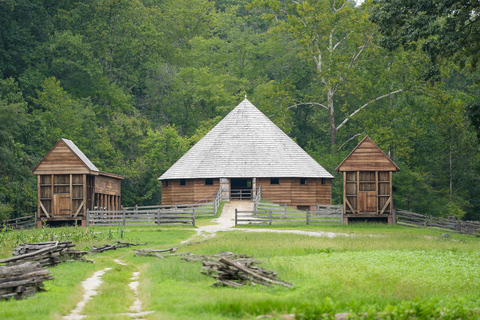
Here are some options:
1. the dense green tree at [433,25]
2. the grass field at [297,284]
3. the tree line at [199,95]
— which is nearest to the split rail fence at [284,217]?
the grass field at [297,284]

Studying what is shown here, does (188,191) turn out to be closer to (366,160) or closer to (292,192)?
(292,192)

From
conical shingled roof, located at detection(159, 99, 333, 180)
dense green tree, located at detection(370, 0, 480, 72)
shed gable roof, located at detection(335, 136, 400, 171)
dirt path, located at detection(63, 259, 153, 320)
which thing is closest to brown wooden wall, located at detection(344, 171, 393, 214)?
shed gable roof, located at detection(335, 136, 400, 171)

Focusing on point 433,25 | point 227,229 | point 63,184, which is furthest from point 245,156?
point 433,25

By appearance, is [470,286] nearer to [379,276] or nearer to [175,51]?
[379,276]

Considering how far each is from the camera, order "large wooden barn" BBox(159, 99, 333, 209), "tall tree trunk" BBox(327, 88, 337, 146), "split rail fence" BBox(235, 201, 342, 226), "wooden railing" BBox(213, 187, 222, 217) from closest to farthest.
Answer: "split rail fence" BBox(235, 201, 342, 226) < "wooden railing" BBox(213, 187, 222, 217) < "large wooden barn" BBox(159, 99, 333, 209) < "tall tree trunk" BBox(327, 88, 337, 146)

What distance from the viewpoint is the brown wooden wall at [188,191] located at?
5119 cm

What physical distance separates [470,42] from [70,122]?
1666 inches

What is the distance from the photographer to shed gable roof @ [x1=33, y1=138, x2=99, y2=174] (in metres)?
43.6

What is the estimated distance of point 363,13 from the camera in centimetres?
6178

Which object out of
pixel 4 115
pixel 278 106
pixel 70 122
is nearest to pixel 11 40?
pixel 70 122

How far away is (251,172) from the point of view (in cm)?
5066

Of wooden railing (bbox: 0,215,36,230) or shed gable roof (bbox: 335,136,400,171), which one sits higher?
shed gable roof (bbox: 335,136,400,171)

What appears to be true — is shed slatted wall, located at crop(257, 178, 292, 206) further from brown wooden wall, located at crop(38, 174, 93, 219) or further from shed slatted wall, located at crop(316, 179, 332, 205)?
brown wooden wall, located at crop(38, 174, 93, 219)

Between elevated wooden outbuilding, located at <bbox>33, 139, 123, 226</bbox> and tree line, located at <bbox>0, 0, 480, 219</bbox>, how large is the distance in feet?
10.8
